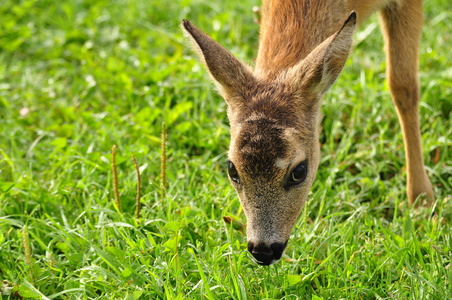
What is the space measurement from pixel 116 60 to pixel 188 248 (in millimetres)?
3332

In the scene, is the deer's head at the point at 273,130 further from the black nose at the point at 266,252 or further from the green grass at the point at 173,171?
the green grass at the point at 173,171

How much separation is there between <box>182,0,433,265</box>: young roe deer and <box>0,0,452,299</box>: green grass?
0.29 metres

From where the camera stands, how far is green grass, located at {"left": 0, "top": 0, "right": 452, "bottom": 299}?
3387mm

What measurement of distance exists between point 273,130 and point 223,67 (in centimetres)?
61

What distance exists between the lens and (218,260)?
134 inches

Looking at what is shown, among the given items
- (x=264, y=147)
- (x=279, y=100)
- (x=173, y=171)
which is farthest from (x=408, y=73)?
(x=173, y=171)

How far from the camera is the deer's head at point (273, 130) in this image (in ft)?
10.5

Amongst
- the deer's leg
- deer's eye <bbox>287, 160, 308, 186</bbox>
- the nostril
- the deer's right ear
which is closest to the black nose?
the nostril

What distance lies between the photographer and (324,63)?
3303 millimetres

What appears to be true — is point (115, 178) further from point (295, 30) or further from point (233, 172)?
point (295, 30)

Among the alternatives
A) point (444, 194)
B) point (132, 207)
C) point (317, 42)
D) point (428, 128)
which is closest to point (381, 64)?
point (428, 128)

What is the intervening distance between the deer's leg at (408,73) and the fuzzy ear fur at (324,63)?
3.66 feet

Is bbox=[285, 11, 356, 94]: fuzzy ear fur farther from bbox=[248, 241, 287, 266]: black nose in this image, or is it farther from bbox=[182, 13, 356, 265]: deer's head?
bbox=[248, 241, 287, 266]: black nose

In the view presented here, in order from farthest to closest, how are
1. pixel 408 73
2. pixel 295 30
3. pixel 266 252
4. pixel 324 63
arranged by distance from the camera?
pixel 408 73 < pixel 295 30 < pixel 324 63 < pixel 266 252
